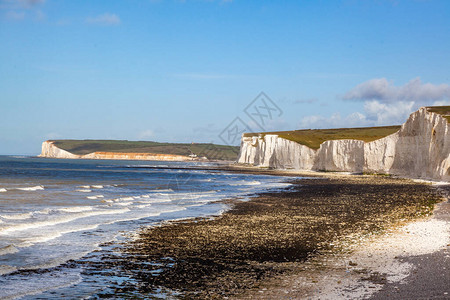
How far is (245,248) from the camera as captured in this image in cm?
1277

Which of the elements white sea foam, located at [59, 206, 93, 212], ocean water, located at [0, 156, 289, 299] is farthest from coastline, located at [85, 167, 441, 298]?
white sea foam, located at [59, 206, 93, 212]

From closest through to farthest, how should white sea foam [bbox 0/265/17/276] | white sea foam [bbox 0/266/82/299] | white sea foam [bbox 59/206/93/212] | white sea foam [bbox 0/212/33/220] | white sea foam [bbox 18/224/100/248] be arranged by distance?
1. white sea foam [bbox 0/266/82/299]
2. white sea foam [bbox 0/265/17/276]
3. white sea foam [bbox 18/224/100/248]
4. white sea foam [bbox 0/212/33/220]
5. white sea foam [bbox 59/206/93/212]

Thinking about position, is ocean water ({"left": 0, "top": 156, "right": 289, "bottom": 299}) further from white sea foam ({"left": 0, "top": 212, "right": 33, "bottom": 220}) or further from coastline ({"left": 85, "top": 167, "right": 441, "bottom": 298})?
coastline ({"left": 85, "top": 167, "right": 441, "bottom": 298})

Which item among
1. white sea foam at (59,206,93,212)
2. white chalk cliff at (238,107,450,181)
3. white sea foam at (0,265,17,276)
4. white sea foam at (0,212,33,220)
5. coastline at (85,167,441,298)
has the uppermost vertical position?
white chalk cliff at (238,107,450,181)

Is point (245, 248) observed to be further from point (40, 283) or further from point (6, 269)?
point (6, 269)

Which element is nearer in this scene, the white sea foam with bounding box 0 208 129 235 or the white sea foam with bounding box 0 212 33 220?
the white sea foam with bounding box 0 208 129 235

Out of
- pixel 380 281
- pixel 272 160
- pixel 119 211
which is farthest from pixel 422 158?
pixel 272 160

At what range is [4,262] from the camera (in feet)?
36.6

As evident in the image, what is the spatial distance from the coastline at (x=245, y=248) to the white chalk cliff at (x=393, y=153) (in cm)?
2818

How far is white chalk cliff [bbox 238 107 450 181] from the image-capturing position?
4753 cm

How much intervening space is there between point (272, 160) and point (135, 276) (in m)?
109

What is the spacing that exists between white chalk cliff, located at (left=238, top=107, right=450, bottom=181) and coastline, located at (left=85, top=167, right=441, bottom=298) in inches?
1110

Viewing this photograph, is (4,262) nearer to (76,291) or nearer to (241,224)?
(76,291)

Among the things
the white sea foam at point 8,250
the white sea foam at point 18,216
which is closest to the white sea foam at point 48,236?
the white sea foam at point 8,250
